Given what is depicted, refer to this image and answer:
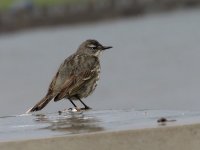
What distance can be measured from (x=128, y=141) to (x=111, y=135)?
0.46 ft

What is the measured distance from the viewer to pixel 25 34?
70.8m

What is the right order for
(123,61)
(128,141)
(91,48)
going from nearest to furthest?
(128,141)
(91,48)
(123,61)

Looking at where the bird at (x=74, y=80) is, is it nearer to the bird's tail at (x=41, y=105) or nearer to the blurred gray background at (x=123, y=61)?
the bird's tail at (x=41, y=105)

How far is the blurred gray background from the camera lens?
28.6 metres

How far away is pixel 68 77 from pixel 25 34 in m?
58.7

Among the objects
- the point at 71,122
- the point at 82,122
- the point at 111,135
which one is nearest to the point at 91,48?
the point at 71,122

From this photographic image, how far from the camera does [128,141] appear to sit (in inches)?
303

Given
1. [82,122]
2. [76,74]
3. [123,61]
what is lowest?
[82,122]

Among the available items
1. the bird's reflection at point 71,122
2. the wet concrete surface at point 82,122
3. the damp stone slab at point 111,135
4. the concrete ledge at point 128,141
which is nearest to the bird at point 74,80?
the wet concrete surface at point 82,122

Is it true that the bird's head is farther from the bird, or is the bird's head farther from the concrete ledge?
the concrete ledge

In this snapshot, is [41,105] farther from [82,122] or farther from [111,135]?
[111,135]

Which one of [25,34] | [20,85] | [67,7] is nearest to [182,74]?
[20,85]

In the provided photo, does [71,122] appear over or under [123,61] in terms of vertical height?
under

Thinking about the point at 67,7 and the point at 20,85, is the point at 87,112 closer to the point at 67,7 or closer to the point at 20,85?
the point at 20,85
